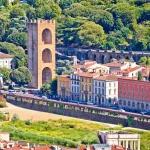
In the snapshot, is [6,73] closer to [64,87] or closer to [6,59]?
[6,59]

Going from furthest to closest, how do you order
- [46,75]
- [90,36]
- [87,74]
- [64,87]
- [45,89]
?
[90,36]
[46,75]
[45,89]
[64,87]
[87,74]

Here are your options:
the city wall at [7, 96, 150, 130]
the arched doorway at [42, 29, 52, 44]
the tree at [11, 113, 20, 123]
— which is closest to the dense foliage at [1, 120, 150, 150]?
the tree at [11, 113, 20, 123]

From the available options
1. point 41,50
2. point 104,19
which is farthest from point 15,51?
point 104,19

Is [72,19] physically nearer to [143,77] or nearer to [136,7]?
[136,7]

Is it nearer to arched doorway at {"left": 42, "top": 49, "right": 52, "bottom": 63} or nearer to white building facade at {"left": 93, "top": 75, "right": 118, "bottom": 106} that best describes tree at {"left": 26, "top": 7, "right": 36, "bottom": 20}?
arched doorway at {"left": 42, "top": 49, "right": 52, "bottom": 63}

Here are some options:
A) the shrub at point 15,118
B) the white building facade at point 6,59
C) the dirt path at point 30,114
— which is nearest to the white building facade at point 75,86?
the dirt path at point 30,114

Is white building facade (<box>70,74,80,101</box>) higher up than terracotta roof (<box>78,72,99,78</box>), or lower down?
lower down

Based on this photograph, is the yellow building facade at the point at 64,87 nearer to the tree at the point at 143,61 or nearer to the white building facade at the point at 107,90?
the white building facade at the point at 107,90
